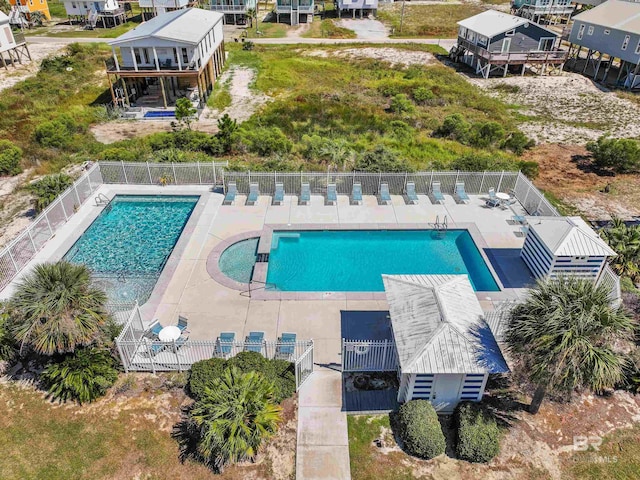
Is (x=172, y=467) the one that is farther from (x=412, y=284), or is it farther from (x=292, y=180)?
(x=292, y=180)

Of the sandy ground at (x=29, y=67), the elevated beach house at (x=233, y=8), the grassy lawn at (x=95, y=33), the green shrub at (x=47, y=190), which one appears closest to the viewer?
the green shrub at (x=47, y=190)

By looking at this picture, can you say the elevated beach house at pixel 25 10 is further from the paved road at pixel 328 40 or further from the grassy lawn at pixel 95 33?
the paved road at pixel 328 40

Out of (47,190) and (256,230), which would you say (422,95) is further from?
(47,190)

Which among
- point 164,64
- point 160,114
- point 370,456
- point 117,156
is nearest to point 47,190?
point 117,156

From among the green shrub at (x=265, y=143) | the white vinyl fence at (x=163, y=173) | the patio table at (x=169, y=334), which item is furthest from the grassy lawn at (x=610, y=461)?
the green shrub at (x=265, y=143)

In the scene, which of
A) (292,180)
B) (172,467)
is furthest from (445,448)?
(292,180)

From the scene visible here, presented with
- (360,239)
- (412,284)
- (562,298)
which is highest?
(562,298)

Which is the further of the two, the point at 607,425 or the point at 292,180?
the point at 292,180
